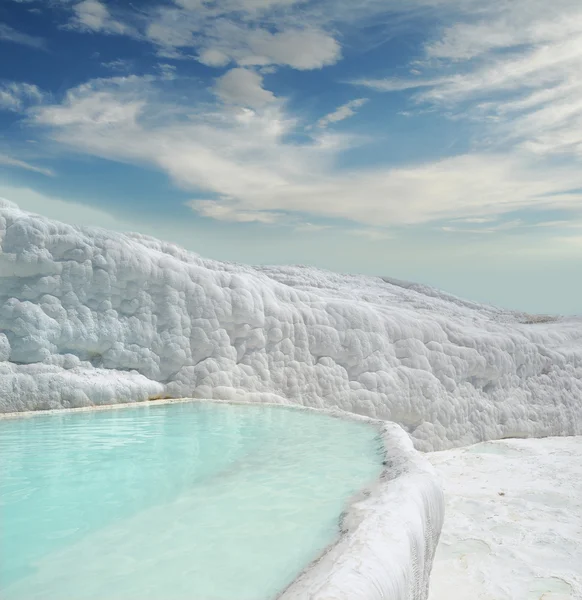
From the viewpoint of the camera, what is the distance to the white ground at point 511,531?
9.43ft

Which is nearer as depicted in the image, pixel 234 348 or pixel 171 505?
pixel 171 505

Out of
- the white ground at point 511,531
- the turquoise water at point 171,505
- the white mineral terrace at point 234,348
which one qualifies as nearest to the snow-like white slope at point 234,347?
the white mineral terrace at point 234,348

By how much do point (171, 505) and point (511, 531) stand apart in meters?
2.30

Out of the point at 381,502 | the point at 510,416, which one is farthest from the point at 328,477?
the point at 510,416

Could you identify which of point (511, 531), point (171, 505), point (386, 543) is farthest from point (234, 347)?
point (386, 543)

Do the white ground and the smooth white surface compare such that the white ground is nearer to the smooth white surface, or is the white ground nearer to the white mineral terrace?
the smooth white surface

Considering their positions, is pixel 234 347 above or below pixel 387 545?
above

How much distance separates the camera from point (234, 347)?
714cm

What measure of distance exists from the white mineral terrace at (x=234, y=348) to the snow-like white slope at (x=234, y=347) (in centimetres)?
2

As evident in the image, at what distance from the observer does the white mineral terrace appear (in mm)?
6078

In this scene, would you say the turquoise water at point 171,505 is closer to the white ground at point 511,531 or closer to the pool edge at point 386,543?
the pool edge at point 386,543

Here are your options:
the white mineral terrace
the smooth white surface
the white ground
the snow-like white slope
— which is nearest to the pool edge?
the smooth white surface

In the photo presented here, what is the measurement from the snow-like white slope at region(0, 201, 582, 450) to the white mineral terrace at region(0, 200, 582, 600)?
16 millimetres

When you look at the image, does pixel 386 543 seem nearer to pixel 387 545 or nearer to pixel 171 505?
pixel 387 545
